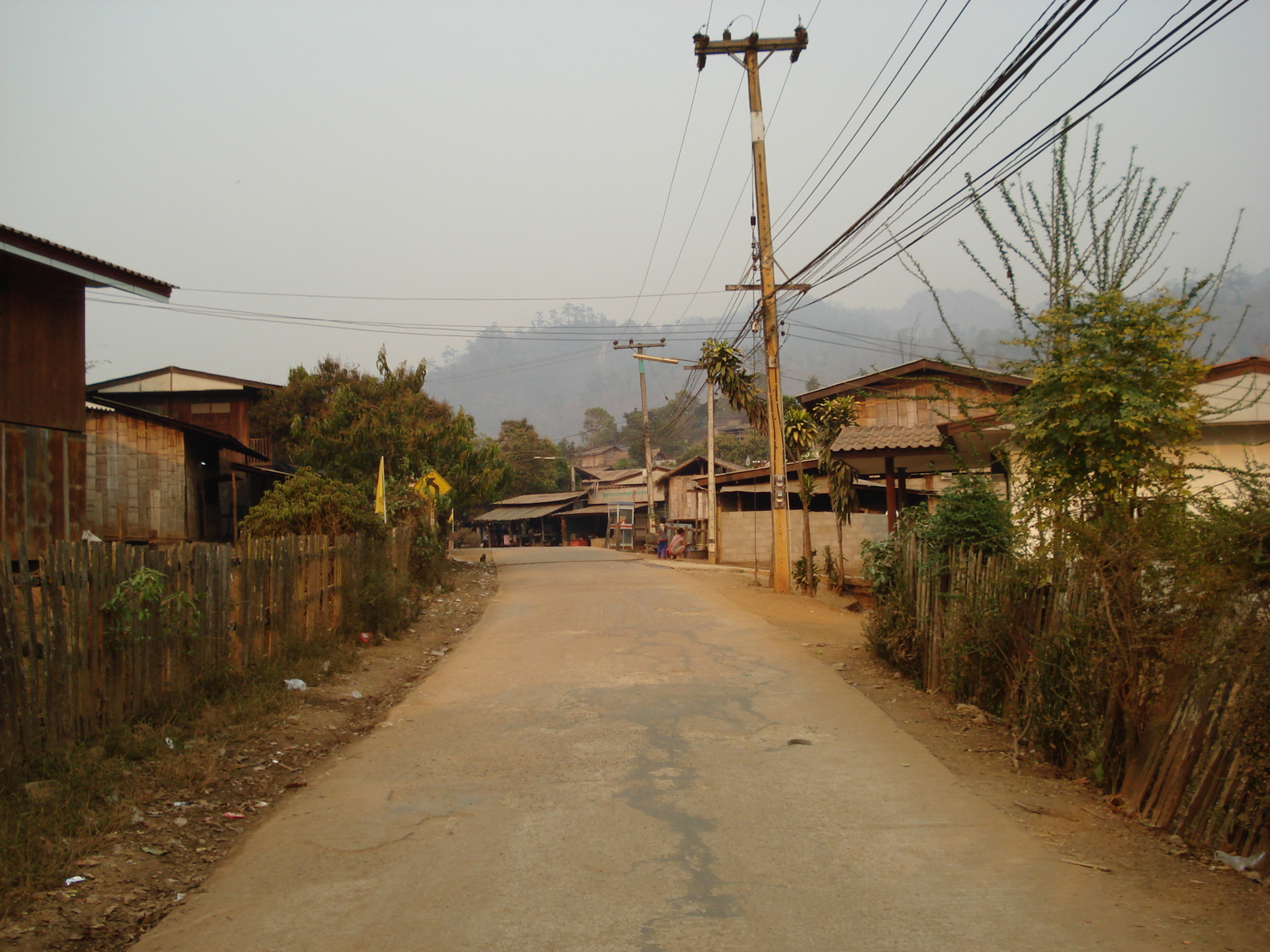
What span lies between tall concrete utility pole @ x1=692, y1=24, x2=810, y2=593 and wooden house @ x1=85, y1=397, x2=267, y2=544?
43.3 ft

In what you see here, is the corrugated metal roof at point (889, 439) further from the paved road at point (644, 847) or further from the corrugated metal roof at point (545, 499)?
the corrugated metal roof at point (545, 499)

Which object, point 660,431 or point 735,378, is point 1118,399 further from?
point 660,431

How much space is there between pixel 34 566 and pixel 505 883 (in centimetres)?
951

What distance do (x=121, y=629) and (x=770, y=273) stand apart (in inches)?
633

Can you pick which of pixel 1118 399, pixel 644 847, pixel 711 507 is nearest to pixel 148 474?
pixel 711 507

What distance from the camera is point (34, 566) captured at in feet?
36.7

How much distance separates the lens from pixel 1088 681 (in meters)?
6.03

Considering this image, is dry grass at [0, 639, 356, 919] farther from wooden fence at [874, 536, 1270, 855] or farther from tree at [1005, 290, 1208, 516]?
tree at [1005, 290, 1208, 516]

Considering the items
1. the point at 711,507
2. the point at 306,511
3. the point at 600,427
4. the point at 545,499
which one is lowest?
the point at 711,507

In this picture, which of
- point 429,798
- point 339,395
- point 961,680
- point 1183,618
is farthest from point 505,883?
point 339,395

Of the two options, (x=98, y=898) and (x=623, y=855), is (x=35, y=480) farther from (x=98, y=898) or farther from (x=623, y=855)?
(x=623, y=855)

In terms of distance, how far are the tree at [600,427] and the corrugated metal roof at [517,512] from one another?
177ft

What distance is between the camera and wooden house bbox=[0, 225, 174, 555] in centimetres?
1099

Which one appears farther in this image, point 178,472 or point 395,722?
point 178,472
